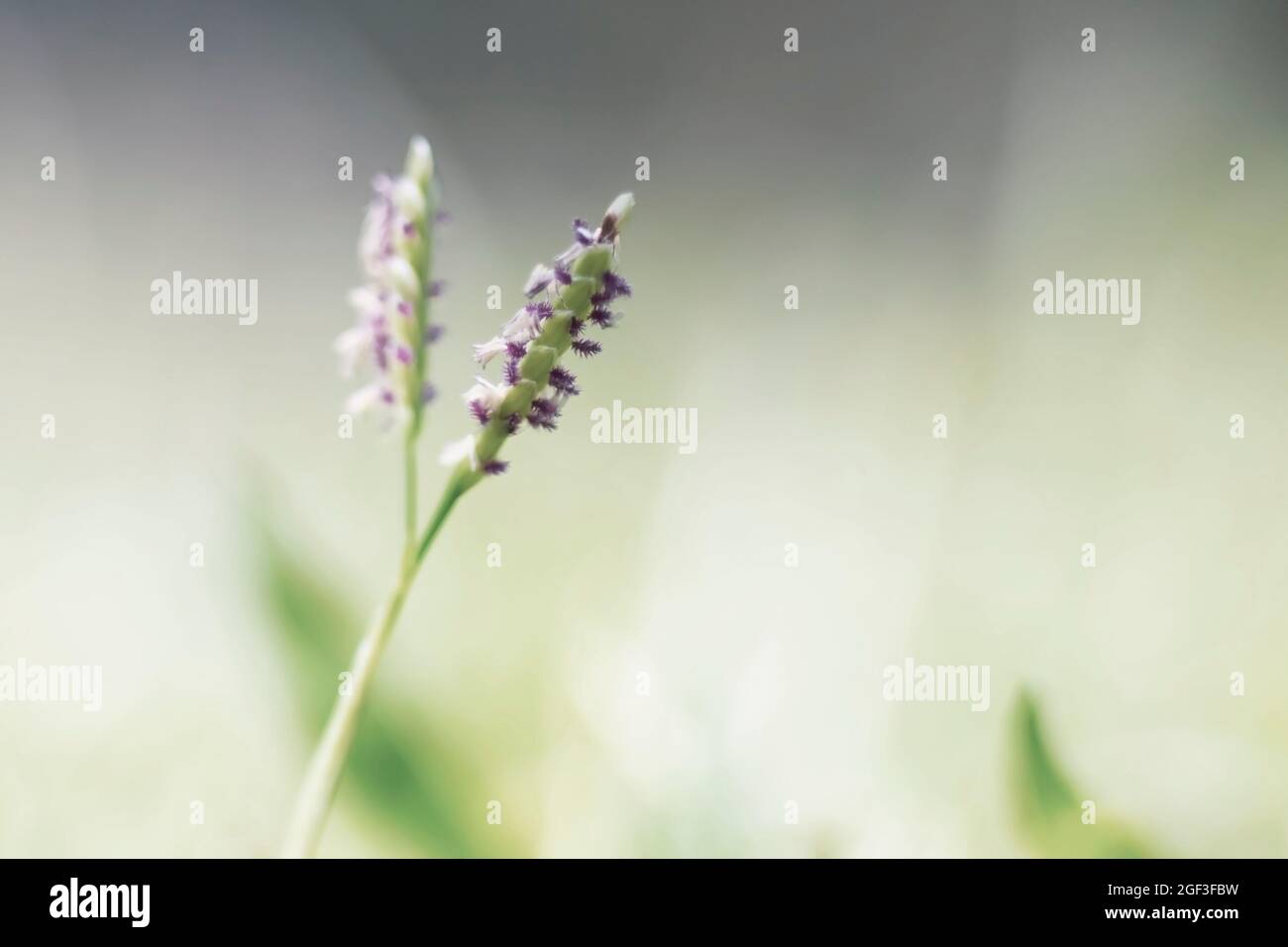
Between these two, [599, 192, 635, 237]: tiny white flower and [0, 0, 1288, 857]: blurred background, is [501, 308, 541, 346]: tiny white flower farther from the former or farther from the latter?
[0, 0, 1288, 857]: blurred background

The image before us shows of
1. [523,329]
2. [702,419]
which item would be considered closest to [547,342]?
[523,329]

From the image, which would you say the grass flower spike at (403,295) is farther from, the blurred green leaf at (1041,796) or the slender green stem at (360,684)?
the blurred green leaf at (1041,796)

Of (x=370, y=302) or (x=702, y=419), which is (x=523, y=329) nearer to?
(x=370, y=302)

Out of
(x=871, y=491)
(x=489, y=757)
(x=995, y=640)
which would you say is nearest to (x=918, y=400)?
(x=871, y=491)

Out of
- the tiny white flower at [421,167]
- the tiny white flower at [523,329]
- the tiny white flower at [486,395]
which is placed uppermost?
the tiny white flower at [421,167]

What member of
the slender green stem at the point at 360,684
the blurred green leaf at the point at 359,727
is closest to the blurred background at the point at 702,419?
the blurred green leaf at the point at 359,727
